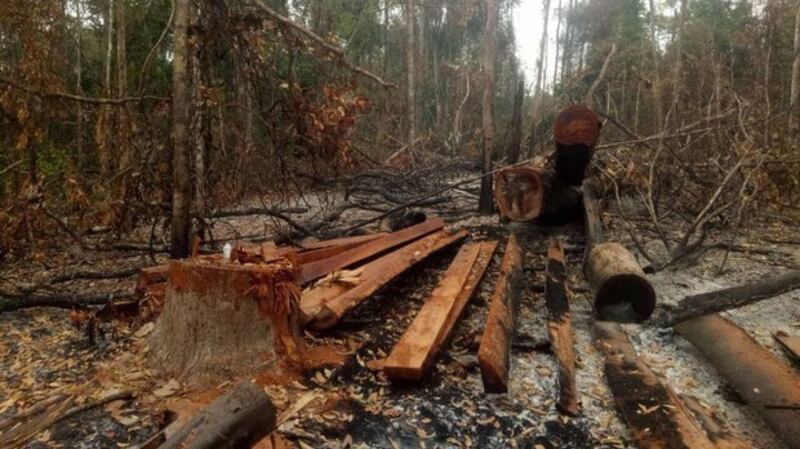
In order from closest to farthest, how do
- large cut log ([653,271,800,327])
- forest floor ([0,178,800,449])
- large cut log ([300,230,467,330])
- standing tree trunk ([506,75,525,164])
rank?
1. forest floor ([0,178,800,449])
2. large cut log ([300,230,467,330])
3. large cut log ([653,271,800,327])
4. standing tree trunk ([506,75,525,164])

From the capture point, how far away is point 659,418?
8.54 ft

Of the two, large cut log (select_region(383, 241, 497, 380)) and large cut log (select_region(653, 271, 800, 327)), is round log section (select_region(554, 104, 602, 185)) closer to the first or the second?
large cut log (select_region(383, 241, 497, 380))

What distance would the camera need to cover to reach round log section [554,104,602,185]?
5938mm

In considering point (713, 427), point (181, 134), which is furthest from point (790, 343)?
point (181, 134)

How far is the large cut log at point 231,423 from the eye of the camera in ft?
5.66

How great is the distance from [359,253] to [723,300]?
3156 millimetres

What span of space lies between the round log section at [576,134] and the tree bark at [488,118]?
1.87m

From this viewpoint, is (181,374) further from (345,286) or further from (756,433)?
(756,433)

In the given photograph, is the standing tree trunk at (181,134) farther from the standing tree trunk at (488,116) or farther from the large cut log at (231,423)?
the standing tree trunk at (488,116)

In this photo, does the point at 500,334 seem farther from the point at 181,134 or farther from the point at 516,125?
the point at 516,125

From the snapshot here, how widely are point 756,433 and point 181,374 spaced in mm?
3212

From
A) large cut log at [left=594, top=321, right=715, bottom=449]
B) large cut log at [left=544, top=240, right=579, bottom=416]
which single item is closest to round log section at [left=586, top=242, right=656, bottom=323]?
large cut log at [left=544, top=240, right=579, bottom=416]

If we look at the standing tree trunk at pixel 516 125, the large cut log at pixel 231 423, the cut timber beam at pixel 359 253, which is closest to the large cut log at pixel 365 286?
the cut timber beam at pixel 359 253

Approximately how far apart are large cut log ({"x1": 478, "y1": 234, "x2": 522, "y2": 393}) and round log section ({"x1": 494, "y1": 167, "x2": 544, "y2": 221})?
6.00 feet
